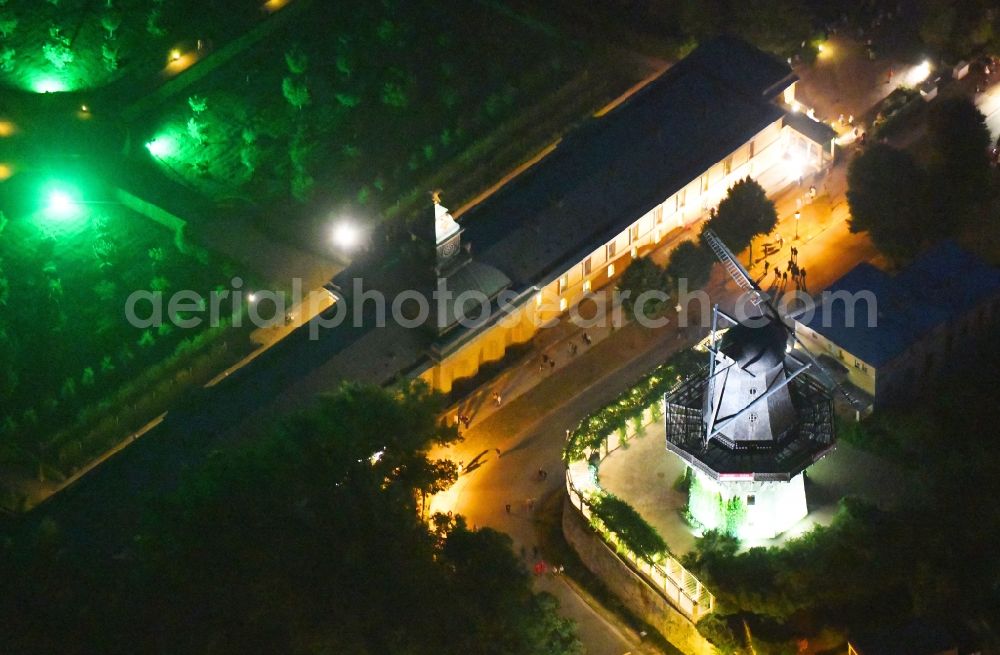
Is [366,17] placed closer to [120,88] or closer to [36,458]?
[120,88]

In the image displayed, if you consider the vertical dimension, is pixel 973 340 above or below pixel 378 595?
above

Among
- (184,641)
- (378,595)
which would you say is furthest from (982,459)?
(184,641)

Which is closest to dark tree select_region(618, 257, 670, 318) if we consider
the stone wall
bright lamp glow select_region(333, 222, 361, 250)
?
the stone wall

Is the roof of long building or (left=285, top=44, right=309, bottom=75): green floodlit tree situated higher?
(left=285, top=44, right=309, bottom=75): green floodlit tree

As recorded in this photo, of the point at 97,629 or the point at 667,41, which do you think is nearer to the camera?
the point at 97,629

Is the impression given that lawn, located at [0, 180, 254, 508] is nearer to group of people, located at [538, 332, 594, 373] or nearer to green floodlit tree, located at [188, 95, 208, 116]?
green floodlit tree, located at [188, 95, 208, 116]

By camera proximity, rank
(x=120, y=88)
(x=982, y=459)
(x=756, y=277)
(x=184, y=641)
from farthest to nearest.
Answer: (x=120, y=88) < (x=756, y=277) < (x=982, y=459) < (x=184, y=641)
